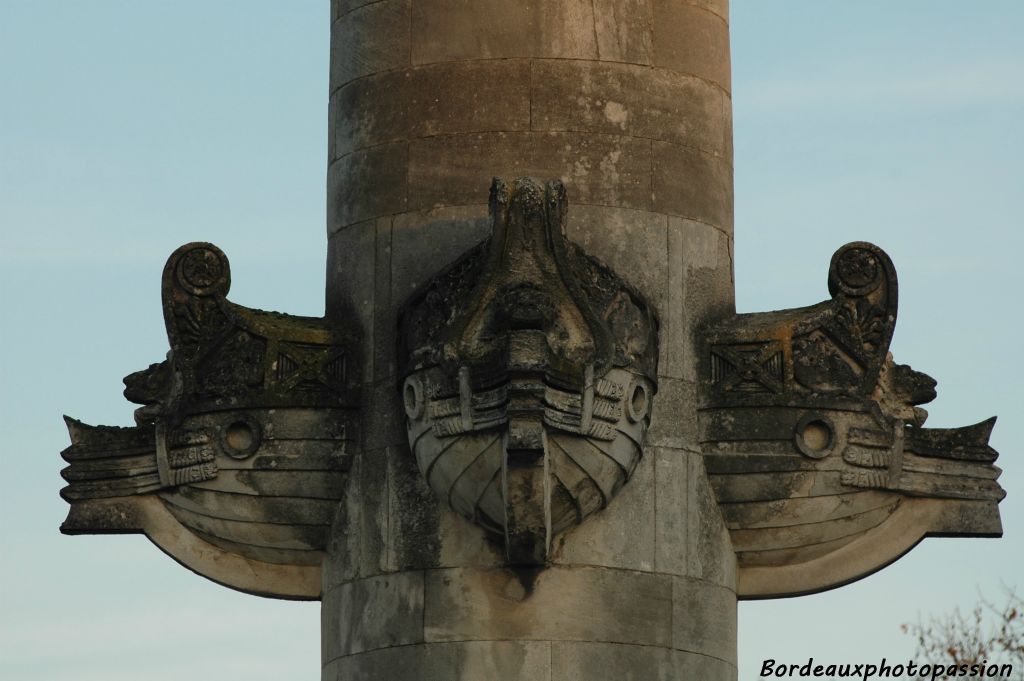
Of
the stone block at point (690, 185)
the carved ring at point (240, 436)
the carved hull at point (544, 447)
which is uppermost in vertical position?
the stone block at point (690, 185)

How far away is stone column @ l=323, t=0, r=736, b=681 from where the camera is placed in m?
19.7

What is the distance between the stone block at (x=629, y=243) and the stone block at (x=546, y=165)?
0.10m

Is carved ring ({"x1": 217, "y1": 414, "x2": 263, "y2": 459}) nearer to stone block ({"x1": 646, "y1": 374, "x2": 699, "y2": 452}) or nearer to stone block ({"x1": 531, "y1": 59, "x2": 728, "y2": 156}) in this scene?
stone block ({"x1": 646, "y1": 374, "x2": 699, "y2": 452})

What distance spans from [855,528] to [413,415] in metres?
3.58

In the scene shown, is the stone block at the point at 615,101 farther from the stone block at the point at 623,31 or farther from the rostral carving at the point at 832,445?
the rostral carving at the point at 832,445

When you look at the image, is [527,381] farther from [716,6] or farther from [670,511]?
[716,6]

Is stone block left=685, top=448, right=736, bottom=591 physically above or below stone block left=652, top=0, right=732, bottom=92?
below

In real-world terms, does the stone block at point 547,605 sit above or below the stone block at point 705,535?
below

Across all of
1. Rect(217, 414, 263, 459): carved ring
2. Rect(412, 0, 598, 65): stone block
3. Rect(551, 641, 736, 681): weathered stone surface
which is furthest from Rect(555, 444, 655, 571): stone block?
Rect(412, 0, 598, 65): stone block

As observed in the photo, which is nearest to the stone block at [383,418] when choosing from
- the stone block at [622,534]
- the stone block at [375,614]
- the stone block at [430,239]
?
the stone block at [430,239]

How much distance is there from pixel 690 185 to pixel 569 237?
1173 mm

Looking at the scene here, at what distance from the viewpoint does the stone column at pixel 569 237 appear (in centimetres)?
1972

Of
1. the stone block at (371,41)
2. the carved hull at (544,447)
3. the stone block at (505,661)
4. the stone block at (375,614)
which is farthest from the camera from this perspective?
the stone block at (371,41)

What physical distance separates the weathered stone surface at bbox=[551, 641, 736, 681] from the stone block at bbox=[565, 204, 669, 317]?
97.4 inches
